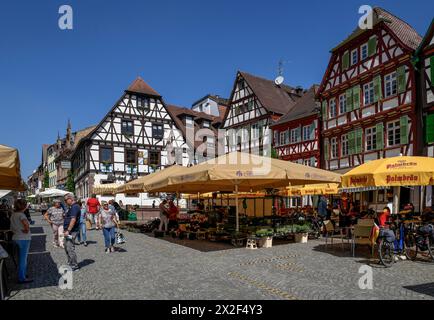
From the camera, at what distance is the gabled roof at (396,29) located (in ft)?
73.5

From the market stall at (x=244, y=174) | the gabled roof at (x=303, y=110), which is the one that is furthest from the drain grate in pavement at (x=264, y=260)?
the gabled roof at (x=303, y=110)

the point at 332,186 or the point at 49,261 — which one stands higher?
the point at 332,186

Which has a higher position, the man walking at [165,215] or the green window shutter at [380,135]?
the green window shutter at [380,135]

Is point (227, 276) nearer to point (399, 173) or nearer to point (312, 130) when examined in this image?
point (399, 173)

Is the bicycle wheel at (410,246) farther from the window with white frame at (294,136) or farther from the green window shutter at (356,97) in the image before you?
the window with white frame at (294,136)

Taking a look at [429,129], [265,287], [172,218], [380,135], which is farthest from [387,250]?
[380,135]

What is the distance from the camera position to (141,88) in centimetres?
4025

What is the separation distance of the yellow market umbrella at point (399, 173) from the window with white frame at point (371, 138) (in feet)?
47.5

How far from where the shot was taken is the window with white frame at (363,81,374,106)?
78.5 ft

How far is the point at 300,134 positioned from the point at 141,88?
1831cm
